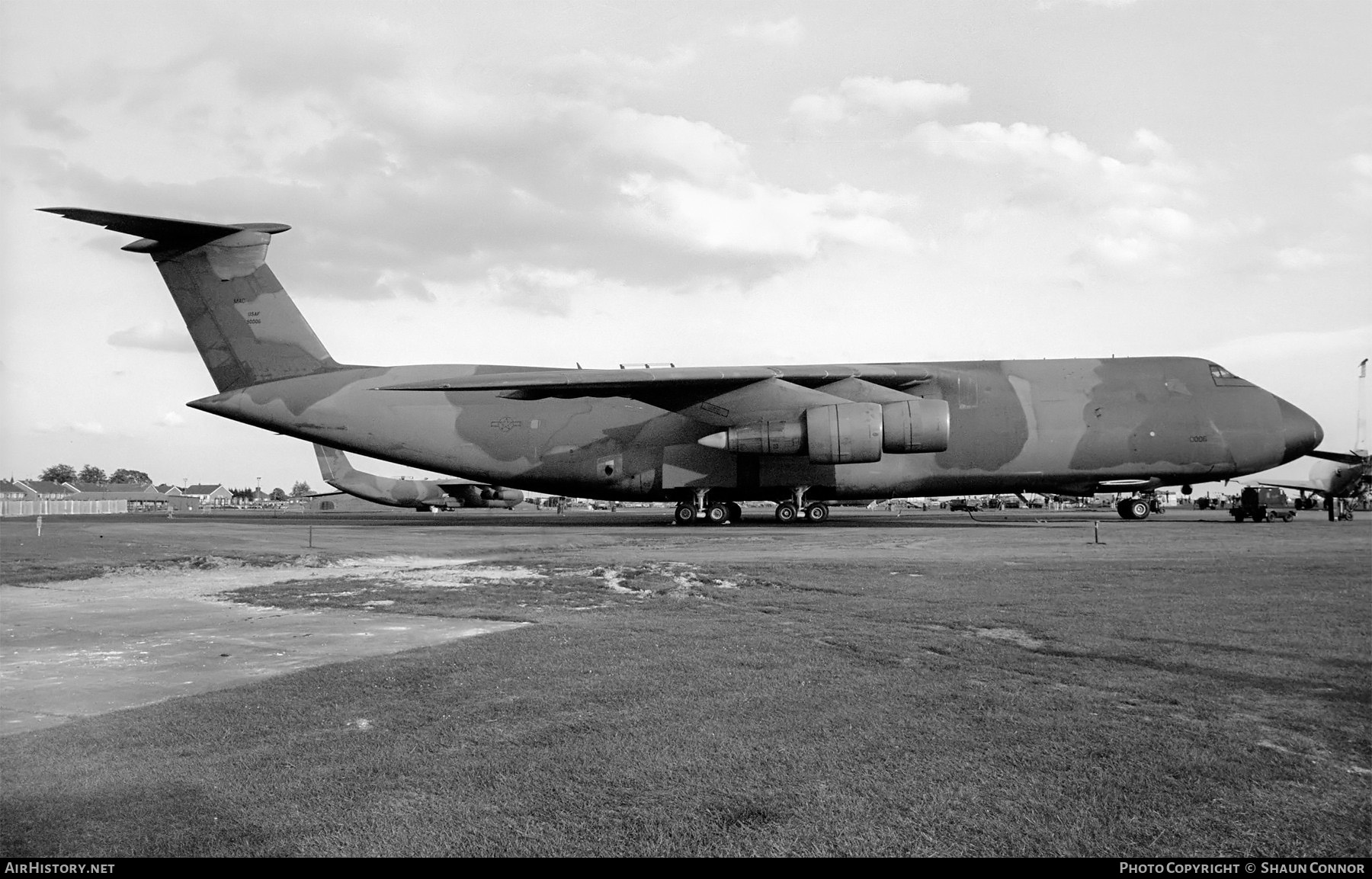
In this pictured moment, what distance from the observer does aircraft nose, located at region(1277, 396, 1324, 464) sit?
2186 cm

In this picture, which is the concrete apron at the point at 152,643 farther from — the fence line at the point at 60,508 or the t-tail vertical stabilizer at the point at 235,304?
the fence line at the point at 60,508

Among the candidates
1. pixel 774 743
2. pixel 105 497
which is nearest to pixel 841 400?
pixel 774 743

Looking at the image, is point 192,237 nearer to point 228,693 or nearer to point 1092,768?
point 228,693

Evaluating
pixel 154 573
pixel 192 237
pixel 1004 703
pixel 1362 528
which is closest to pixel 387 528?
pixel 192 237

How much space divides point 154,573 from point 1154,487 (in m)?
22.4

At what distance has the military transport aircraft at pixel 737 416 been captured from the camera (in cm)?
2095

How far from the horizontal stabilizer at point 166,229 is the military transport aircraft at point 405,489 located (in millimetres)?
19524

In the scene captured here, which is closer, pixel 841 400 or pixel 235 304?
pixel 841 400

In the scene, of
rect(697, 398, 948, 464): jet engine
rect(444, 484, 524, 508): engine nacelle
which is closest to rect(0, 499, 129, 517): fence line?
rect(444, 484, 524, 508): engine nacelle

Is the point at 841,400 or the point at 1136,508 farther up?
the point at 841,400

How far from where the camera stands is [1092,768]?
3.43 meters

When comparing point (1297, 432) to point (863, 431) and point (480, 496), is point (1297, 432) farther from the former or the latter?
point (480, 496)

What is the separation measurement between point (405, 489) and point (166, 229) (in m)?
26.9

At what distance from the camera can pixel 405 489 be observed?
4591cm
